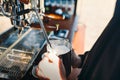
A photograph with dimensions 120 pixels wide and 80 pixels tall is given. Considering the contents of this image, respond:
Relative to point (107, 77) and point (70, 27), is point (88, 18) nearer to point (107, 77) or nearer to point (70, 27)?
point (70, 27)

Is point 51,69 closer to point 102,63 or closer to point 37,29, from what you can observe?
point 102,63

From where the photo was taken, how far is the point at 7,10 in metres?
0.79

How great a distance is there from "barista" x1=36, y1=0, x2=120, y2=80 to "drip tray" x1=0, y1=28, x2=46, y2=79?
152 mm

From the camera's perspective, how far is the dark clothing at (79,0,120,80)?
51cm

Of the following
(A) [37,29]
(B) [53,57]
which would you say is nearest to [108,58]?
(B) [53,57]

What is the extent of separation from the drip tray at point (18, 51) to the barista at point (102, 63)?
152 mm

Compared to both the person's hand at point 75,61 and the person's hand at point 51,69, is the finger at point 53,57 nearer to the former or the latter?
the person's hand at point 51,69

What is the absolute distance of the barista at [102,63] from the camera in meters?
0.52

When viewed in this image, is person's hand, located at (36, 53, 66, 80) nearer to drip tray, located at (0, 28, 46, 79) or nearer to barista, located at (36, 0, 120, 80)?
barista, located at (36, 0, 120, 80)

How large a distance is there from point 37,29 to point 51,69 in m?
0.65

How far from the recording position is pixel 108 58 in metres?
0.54

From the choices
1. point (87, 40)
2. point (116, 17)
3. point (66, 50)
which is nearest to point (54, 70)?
point (66, 50)

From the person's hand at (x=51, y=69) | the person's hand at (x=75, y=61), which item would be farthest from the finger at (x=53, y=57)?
the person's hand at (x=75, y=61)

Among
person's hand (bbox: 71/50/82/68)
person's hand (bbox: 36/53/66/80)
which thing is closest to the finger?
person's hand (bbox: 36/53/66/80)
